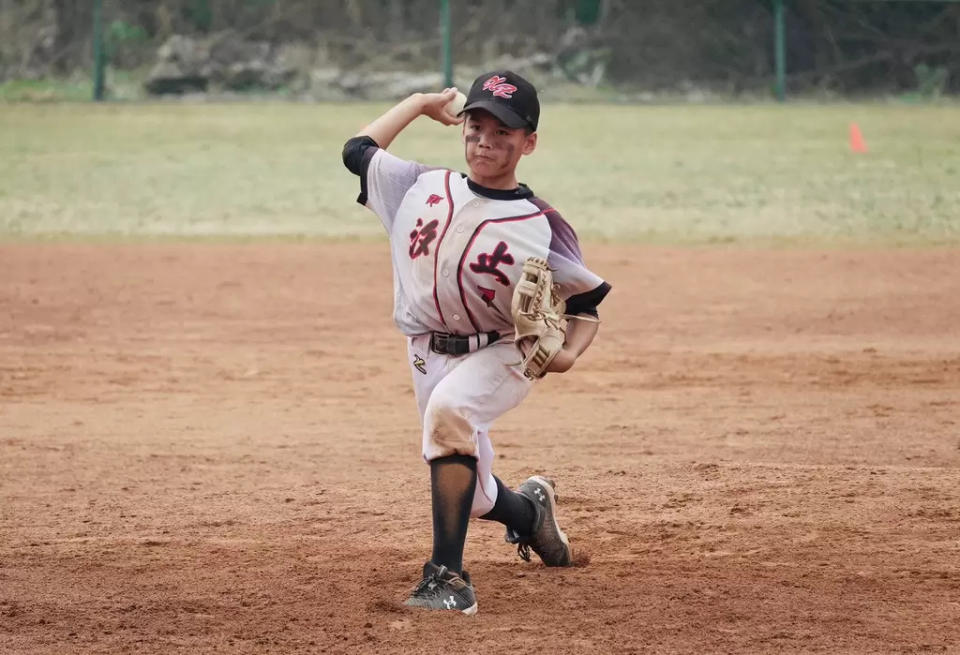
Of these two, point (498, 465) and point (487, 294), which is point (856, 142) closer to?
point (498, 465)

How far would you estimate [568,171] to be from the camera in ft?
50.6

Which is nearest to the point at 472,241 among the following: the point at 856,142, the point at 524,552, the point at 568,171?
the point at 524,552

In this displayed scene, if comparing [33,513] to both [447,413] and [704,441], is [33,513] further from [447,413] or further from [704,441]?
[704,441]

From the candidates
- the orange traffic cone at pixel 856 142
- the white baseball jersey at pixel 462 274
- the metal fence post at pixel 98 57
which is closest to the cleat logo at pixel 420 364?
the white baseball jersey at pixel 462 274

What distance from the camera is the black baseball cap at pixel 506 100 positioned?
3.68m

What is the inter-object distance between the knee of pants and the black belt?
19 centimetres

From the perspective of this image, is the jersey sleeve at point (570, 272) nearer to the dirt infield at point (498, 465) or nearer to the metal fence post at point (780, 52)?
the dirt infield at point (498, 465)

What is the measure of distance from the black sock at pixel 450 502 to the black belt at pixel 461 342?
300 millimetres

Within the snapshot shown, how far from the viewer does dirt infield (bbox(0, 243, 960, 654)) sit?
377cm

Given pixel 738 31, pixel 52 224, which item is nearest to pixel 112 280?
pixel 52 224

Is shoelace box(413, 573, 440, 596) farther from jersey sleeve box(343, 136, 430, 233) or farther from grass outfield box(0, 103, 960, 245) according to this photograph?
grass outfield box(0, 103, 960, 245)

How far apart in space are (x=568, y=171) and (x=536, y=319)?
39.4 feet

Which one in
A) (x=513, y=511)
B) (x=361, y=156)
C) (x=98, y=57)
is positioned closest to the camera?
(x=361, y=156)

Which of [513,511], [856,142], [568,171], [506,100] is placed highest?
[506,100]
